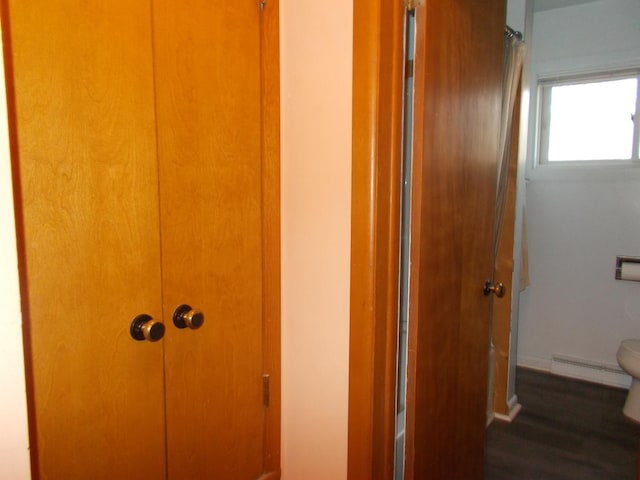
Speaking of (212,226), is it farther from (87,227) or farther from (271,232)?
(87,227)

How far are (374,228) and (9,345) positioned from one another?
766 mm

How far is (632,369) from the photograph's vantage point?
2326 millimetres

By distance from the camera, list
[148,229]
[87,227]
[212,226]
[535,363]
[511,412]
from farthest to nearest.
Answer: [535,363]
[511,412]
[212,226]
[148,229]
[87,227]

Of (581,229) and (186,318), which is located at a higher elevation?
(581,229)

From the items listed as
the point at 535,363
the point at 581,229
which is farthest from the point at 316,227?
the point at 535,363

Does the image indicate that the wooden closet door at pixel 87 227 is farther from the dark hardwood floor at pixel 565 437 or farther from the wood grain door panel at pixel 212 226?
the dark hardwood floor at pixel 565 437

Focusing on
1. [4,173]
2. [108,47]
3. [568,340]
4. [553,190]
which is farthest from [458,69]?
[568,340]

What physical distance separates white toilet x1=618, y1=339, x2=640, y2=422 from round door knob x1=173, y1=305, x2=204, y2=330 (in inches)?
99.2

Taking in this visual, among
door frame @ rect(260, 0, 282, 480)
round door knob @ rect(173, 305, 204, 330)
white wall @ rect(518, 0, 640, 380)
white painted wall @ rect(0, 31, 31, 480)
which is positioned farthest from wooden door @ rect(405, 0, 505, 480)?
white wall @ rect(518, 0, 640, 380)

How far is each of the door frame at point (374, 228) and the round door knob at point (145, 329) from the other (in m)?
0.47

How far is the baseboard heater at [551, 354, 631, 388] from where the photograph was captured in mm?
2828

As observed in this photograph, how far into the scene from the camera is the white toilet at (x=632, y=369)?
2324mm

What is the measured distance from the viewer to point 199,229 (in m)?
1.03

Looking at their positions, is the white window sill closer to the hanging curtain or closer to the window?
the window
